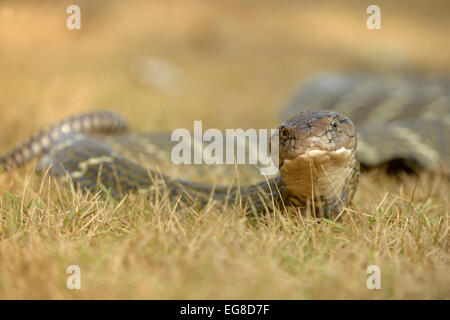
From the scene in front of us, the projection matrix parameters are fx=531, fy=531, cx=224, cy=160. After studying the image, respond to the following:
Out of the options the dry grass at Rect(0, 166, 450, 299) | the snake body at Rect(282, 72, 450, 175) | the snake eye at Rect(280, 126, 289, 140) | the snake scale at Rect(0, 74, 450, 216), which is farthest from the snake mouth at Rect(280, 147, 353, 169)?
the snake body at Rect(282, 72, 450, 175)

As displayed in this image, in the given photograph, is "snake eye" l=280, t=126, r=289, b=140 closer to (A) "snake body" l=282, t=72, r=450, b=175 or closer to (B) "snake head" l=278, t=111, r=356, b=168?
(B) "snake head" l=278, t=111, r=356, b=168

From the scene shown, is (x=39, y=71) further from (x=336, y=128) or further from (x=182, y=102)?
(x=336, y=128)

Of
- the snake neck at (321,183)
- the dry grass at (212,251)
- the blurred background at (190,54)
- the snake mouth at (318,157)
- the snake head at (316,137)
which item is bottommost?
the dry grass at (212,251)

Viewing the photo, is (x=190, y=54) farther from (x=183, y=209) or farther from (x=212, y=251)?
(x=212, y=251)

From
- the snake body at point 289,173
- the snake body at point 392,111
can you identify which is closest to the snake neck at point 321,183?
the snake body at point 289,173

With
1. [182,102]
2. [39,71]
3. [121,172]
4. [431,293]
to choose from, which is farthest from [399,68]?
[431,293]

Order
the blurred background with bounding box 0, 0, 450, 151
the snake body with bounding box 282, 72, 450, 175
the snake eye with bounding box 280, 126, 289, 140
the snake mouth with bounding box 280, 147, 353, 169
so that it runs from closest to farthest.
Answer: the snake mouth with bounding box 280, 147, 353, 169 → the snake eye with bounding box 280, 126, 289, 140 → the snake body with bounding box 282, 72, 450, 175 → the blurred background with bounding box 0, 0, 450, 151

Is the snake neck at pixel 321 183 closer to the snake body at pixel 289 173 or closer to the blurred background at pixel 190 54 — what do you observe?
the snake body at pixel 289 173
